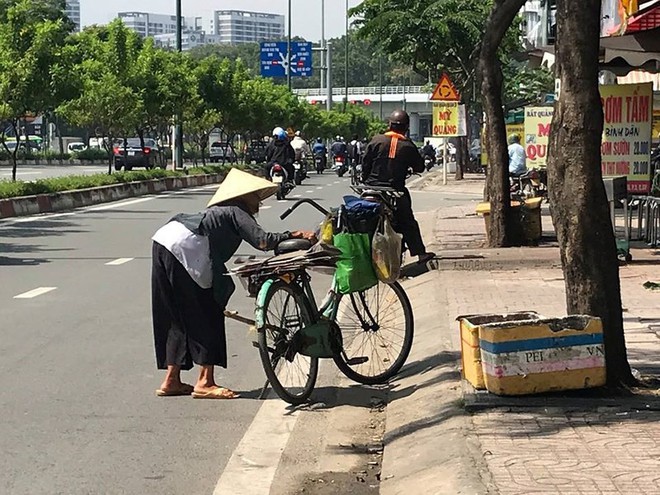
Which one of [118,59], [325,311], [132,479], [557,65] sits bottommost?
[132,479]

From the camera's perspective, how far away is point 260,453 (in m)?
6.81

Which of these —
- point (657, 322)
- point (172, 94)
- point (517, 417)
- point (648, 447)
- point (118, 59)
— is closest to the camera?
point (648, 447)

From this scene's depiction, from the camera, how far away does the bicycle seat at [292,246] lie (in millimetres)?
7656

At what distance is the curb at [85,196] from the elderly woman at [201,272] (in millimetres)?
16499

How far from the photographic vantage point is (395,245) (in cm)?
805

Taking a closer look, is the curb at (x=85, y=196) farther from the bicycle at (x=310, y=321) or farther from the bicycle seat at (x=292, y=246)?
the bicycle seat at (x=292, y=246)

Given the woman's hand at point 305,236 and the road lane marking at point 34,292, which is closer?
the woman's hand at point 305,236

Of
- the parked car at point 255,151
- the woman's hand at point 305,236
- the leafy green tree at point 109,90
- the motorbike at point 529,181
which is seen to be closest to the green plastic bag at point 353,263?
the woman's hand at point 305,236

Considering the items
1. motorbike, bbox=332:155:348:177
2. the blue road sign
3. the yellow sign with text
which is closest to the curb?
the yellow sign with text

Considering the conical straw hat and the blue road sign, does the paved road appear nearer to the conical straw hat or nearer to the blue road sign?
the conical straw hat

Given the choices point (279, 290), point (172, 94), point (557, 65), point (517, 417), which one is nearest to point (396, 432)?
point (517, 417)

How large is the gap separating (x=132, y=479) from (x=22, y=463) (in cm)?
67

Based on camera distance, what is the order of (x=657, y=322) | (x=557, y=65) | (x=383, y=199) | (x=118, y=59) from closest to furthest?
(x=557, y=65) < (x=657, y=322) < (x=383, y=199) < (x=118, y=59)

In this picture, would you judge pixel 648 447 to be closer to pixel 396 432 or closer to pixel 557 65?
pixel 396 432
